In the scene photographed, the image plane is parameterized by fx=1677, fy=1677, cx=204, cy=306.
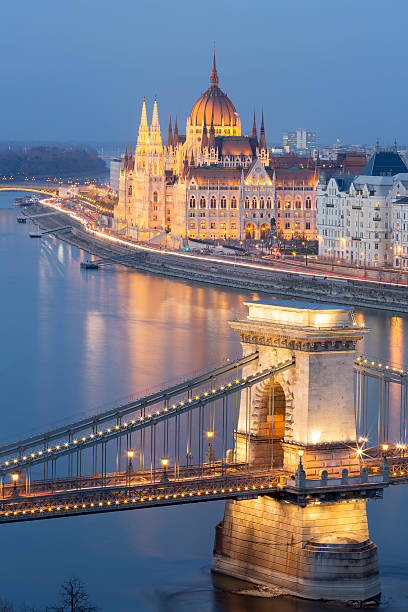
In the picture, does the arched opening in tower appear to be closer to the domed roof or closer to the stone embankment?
the stone embankment

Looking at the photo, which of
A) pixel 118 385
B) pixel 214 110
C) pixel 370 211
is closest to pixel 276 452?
pixel 118 385

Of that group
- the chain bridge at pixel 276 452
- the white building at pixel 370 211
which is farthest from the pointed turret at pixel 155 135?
the chain bridge at pixel 276 452

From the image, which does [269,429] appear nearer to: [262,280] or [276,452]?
[276,452]

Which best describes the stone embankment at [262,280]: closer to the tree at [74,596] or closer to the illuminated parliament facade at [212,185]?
the illuminated parliament facade at [212,185]

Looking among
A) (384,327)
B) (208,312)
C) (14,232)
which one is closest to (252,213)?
(14,232)

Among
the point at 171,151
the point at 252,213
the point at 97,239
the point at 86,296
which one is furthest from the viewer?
the point at 171,151

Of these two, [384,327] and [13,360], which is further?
[384,327]

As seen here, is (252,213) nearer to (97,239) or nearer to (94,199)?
(97,239)

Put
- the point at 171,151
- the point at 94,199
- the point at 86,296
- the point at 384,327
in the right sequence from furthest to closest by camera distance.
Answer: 1. the point at 94,199
2. the point at 171,151
3. the point at 86,296
4. the point at 384,327
